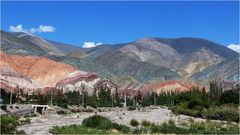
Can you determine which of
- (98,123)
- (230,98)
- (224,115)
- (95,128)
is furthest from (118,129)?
(230,98)

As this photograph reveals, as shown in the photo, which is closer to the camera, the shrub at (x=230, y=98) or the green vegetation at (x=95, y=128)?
the green vegetation at (x=95, y=128)

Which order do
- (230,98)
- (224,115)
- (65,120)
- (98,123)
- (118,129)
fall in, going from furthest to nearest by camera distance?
1. (230,98)
2. (224,115)
3. (65,120)
4. (98,123)
5. (118,129)

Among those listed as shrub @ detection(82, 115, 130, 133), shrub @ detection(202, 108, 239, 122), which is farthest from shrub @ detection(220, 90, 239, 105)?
shrub @ detection(82, 115, 130, 133)

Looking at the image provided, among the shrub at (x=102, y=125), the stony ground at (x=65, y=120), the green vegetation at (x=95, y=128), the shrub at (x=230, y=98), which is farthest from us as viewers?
the shrub at (x=230, y=98)

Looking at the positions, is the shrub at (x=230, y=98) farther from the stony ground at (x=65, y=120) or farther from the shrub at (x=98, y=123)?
the shrub at (x=98, y=123)

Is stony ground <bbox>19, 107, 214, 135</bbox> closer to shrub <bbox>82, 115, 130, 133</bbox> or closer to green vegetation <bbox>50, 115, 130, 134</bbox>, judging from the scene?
green vegetation <bbox>50, 115, 130, 134</bbox>

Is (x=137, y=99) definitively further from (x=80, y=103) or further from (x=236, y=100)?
(x=236, y=100)

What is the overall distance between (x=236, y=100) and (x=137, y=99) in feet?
315

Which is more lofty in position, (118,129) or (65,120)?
(65,120)

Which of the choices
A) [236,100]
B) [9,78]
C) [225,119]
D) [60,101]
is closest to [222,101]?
[236,100]

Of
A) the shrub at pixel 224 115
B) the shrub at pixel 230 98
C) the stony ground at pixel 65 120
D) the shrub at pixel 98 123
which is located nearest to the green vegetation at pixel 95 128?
the shrub at pixel 98 123

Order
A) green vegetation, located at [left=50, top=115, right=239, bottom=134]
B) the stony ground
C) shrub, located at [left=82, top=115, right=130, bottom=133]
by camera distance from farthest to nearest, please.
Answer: the stony ground → shrub, located at [left=82, top=115, right=130, bottom=133] → green vegetation, located at [left=50, top=115, right=239, bottom=134]

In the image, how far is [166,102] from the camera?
177 meters

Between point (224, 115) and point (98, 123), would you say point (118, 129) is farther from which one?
point (224, 115)
